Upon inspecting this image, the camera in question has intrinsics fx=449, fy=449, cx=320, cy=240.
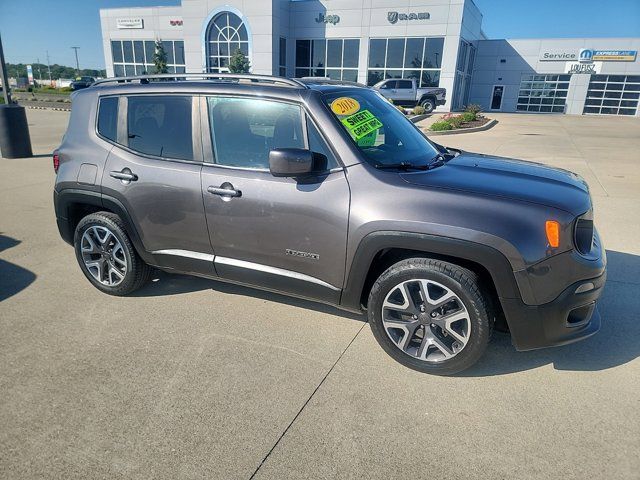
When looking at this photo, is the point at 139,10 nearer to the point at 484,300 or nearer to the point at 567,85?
the point at 567,85

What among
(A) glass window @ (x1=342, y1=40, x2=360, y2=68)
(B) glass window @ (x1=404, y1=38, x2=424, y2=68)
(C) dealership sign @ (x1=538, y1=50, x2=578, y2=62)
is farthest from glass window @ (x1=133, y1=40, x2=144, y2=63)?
(C) dealership sign @ (x1=538, y1=50, x2=578, y2=62)

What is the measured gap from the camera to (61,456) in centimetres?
232

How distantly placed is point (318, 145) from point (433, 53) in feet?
117

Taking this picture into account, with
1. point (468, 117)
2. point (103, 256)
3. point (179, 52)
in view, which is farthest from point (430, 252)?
point (179, 52)

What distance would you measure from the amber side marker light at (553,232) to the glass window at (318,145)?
1371mm

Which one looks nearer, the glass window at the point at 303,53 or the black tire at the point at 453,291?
the black tire at the point at 453,291

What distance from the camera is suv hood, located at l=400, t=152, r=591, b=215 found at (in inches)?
110

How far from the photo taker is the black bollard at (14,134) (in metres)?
10.6

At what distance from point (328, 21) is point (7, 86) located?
31167mm

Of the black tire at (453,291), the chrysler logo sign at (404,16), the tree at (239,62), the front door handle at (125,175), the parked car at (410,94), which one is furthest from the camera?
the tree at (239,62)

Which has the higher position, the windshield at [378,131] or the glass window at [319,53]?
the glass window at [319,53]

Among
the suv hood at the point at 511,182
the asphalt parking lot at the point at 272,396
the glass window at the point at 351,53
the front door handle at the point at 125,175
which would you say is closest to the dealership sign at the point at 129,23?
the glass window at the point at 351,53

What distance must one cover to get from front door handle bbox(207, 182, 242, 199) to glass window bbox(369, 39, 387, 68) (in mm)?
35919

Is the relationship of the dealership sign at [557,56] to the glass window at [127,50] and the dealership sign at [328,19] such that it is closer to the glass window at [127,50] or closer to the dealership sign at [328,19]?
the dealership sign at [328,19]
